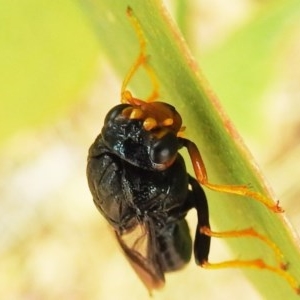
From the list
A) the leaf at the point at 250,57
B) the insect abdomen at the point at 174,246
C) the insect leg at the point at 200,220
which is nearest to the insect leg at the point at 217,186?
the insect leg at the point at 200,220

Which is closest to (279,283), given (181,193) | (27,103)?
(181,193)

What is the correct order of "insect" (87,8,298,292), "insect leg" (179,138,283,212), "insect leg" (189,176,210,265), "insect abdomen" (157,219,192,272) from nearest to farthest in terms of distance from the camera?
"insect leg" (179,138,283,212) → "insect" (87,8,298,292) → "insect leg" (189,176,210,265) → "insect abdomen" (157,219,192,272)

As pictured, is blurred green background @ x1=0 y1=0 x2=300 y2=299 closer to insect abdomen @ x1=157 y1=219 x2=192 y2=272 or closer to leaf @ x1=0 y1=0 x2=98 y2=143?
leaf @ x1=0 y1=0 x2=98 y2=143

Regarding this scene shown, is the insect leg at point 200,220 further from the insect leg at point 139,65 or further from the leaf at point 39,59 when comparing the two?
the leaf at point 39,59

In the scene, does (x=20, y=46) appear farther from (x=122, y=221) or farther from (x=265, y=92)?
(x=265, y=92)

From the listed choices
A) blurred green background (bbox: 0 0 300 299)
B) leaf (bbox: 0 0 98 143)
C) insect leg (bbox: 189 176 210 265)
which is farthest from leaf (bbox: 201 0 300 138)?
insect leg (bbox: 189 176 210 265)

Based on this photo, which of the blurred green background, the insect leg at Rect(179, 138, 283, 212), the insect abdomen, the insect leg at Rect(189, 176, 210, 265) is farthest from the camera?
the blurred green background

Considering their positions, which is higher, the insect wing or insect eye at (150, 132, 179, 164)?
insect eye at (150, 132, 179, 164)

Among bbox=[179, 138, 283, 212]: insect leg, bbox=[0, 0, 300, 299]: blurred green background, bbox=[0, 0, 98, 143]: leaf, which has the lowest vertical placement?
bbox=[0, 0, 300, 299]: blurred green background
